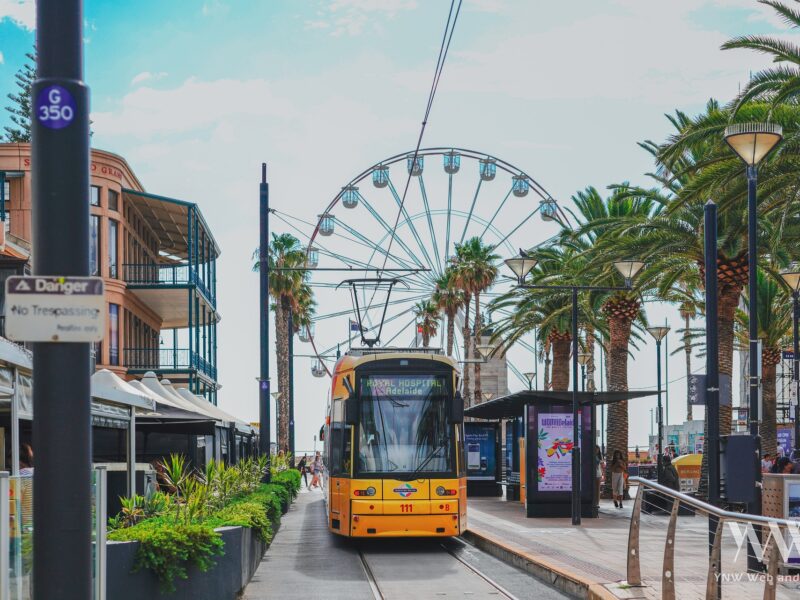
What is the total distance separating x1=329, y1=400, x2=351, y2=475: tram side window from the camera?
20.6 metres

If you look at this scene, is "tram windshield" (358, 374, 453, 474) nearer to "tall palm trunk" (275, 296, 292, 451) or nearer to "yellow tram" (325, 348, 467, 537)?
"yellow tram" (325, 348, 467, 537)

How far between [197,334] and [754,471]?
115ft

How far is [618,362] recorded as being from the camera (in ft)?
127

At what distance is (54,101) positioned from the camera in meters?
5.60

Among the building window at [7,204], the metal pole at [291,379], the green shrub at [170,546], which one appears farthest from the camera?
the metal pole at [291,379]

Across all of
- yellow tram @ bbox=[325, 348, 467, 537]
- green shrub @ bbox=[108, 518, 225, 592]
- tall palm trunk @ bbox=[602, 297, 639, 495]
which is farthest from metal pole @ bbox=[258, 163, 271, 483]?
green shrub @ bbox=[108, 518, 225, 592]

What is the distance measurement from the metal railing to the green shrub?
444 cm

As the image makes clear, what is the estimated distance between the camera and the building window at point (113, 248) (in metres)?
42.8

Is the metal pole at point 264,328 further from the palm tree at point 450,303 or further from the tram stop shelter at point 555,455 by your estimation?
the palm tree at point 450,303

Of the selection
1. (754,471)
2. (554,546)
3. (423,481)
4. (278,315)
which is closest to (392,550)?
(423,481)

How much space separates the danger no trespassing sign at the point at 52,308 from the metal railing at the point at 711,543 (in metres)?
5.25

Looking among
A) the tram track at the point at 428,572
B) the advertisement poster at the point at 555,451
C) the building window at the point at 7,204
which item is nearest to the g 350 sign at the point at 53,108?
the tram track at the point at 428,572

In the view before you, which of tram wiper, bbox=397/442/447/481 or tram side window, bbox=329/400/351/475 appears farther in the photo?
tram side window, bbox=329/400/351/475

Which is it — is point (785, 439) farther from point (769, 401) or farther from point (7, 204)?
point (7, 204)
